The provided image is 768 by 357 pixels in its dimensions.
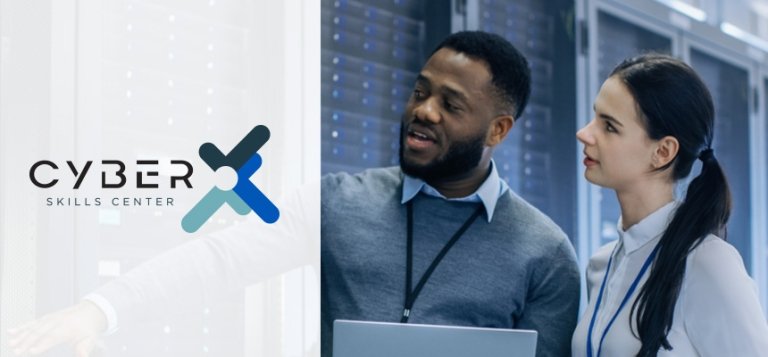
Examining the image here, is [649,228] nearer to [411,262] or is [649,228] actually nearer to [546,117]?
[411,262]

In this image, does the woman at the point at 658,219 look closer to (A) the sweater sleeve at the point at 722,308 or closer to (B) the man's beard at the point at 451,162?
(A) the sweater sleeve at the point at 722,308

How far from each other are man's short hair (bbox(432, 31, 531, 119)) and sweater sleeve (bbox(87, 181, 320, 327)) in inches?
18.2

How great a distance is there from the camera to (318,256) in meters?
2.25

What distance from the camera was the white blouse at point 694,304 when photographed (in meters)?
1.94

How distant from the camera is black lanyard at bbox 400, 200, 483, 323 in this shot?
2.19 metres

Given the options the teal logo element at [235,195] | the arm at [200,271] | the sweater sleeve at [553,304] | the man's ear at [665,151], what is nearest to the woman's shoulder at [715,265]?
the man's ear at [665,151]

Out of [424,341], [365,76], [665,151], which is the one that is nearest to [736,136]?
[365,76]

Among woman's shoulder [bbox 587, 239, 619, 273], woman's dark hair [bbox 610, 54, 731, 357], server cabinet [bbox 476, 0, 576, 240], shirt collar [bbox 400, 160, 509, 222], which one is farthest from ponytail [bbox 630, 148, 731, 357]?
server cabinet [bbox 476, 0, 576, 240]

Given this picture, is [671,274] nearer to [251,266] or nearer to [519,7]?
[251,266]

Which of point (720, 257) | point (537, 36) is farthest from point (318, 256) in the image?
point (537, 36)

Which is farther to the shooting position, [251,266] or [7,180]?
[251,266]

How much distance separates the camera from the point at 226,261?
2.25 metres

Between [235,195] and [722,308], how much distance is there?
110 centimetres

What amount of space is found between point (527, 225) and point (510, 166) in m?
1.68
